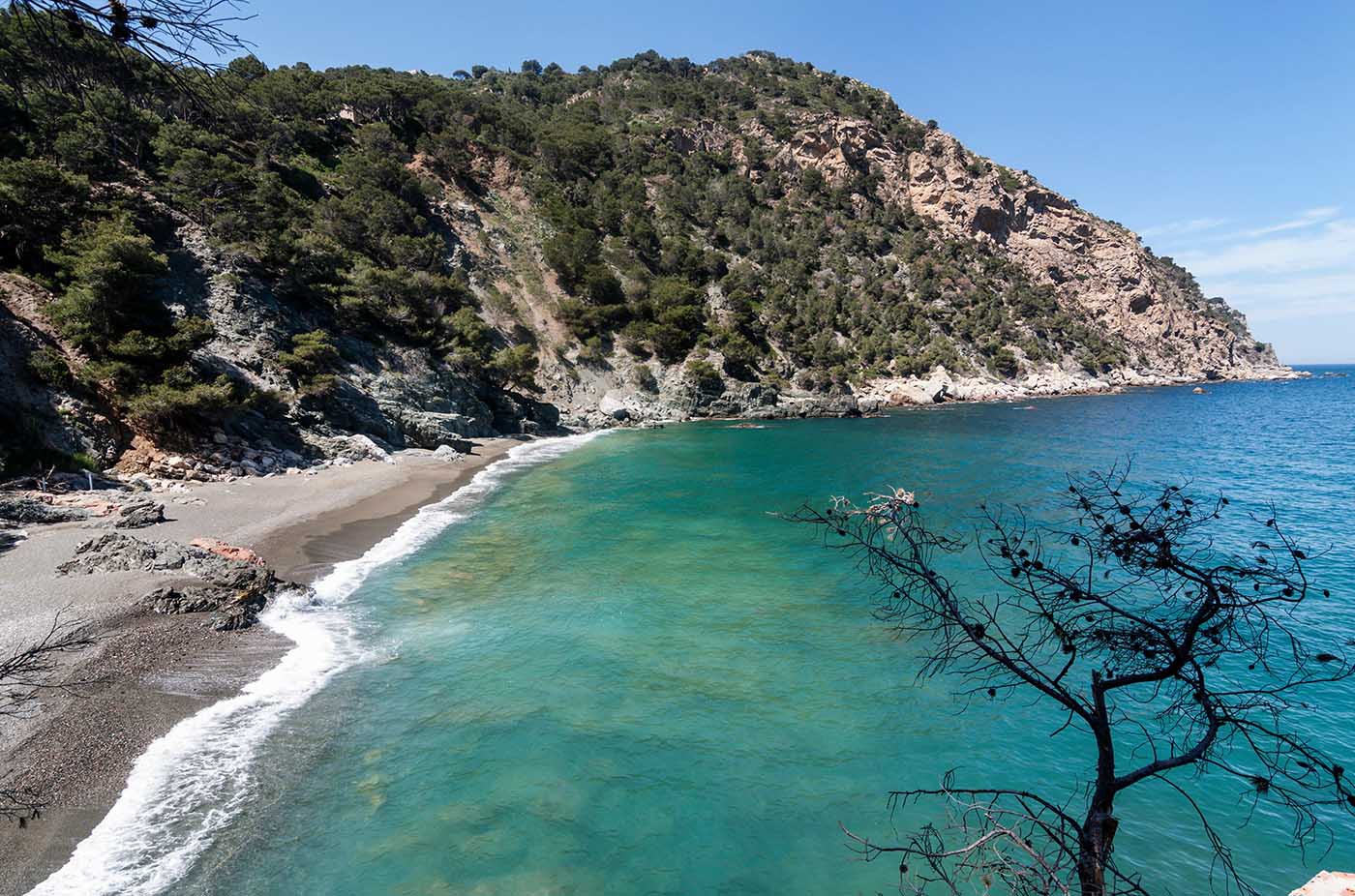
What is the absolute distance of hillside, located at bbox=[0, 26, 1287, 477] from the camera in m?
26.7

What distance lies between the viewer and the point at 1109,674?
428cm

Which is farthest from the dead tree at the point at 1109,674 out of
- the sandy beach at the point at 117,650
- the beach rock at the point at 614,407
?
the beach rock at the point at 614,407

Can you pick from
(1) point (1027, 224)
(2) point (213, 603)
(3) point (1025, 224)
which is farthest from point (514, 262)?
(1) point (1027, 224)

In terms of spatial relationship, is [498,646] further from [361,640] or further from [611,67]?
[611,67]

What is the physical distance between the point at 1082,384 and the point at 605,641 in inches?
4088

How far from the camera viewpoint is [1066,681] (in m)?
13.2

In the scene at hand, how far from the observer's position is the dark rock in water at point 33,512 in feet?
57.9

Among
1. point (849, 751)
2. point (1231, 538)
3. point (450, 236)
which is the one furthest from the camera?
point (450, 236)

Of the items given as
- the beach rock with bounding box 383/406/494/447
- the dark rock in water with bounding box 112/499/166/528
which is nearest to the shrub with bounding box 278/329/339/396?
the beach rock with bounding box 383/406/494/447

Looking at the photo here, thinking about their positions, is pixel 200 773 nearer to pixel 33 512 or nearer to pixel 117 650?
pixel 117 650

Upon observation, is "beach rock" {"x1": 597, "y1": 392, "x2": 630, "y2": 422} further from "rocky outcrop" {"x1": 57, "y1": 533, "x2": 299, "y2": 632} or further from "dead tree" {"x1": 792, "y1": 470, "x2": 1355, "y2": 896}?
"rocky outcrop" {"x1": 57, "y1": 533, "x2": 299, "y2": 632}

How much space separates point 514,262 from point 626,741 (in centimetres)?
6678

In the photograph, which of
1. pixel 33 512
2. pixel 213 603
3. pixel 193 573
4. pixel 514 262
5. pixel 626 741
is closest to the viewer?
pixel 626 741

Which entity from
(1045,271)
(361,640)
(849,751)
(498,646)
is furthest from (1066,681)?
(1045,271)
